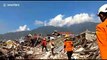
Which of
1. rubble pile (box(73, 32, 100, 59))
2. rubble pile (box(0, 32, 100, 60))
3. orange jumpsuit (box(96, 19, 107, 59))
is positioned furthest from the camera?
rubble pile (box(0, 32, 100, 60))

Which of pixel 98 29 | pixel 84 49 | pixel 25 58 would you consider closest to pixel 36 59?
pixel 25 58

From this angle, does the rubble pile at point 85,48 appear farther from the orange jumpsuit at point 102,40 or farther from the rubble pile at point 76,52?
the orange jumpsuit at point 102,40

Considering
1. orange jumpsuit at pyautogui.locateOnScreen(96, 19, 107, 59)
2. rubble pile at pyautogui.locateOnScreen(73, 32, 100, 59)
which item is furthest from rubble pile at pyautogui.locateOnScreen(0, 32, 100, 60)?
orange jumpsuit at pyautogui.locateOnScreen(96, 19, 107, 59)

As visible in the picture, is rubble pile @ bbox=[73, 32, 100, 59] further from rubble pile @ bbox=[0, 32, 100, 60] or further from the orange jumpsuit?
the orange jumpsuit

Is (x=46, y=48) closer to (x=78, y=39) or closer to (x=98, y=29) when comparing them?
(x=78, y=39)

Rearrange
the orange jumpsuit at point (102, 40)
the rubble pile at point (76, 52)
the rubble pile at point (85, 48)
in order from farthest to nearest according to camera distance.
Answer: the rubble pile at point (76, 52) < the rubble pile at point (85, 48) < the orange jumpsuit at point (102, 40)

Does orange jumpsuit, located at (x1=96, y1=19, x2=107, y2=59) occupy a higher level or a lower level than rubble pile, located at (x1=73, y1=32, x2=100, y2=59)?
higher

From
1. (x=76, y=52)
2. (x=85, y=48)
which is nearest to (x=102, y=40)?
(x=76, y=52)

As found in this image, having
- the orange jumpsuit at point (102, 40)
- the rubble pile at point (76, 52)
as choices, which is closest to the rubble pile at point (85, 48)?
the rubble pile at point (76, 52)

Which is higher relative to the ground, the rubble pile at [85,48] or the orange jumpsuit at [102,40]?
the orange jumpsuit at [102,40]

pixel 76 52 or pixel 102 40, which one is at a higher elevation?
pixel 102 40

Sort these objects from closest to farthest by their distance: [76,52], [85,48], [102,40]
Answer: [102,40], [76,52], [85,48]

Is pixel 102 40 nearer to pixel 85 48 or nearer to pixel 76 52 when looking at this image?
pixel 76 52

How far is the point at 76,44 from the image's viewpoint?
98.3 feet
